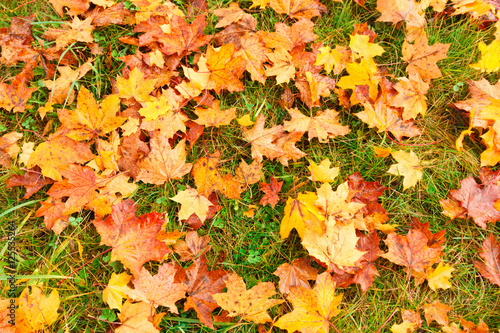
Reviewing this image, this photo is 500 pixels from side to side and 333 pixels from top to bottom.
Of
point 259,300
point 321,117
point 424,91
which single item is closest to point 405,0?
point 424,91

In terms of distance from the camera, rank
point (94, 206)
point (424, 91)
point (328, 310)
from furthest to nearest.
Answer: point (424, 91), point (94, 206), point (328, 310)

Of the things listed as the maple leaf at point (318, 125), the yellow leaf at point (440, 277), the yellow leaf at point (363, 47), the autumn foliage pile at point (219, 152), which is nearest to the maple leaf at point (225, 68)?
the autumn foliage pile at point (219, 152)

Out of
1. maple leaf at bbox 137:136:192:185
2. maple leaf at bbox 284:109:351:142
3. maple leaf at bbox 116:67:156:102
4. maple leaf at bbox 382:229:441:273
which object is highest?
maple leaf at bbox 116:67:156:102

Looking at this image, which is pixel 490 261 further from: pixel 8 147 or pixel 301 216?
pixel 8 147

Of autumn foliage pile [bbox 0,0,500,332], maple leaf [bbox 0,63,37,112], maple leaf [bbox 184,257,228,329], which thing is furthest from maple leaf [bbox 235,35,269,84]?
maple leaf [bbox 0,63,37,112]

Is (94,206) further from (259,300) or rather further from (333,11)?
(333,11)

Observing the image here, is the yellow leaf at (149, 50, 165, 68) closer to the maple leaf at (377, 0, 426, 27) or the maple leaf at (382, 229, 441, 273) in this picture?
the maple leaf at (377, 0, 426, 27)
